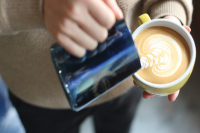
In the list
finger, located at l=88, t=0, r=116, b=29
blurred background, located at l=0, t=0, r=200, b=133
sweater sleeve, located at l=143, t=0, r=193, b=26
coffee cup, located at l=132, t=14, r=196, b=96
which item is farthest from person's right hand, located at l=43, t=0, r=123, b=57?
blurred background, located at l=0, t=0, r=200, b=133

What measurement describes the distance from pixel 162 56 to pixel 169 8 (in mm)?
155

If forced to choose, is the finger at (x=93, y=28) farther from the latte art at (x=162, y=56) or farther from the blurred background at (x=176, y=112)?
the blurred background at (x=176, y=112)

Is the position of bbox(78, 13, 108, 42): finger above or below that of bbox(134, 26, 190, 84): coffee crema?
above

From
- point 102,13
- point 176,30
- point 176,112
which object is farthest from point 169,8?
point 176,112

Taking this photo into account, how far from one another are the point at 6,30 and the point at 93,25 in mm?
202

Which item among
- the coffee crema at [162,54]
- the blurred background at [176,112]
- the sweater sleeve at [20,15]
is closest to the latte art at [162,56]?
the coffee crema at [162,54]

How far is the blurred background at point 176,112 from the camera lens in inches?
35.6

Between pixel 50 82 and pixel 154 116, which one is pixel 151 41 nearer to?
pixel 50 82

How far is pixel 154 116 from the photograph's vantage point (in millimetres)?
936

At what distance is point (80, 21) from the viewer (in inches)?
9.6

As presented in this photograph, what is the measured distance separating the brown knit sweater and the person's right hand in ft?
0.17

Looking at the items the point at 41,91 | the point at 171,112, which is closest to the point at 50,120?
the point at 41,91

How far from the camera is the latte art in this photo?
37 centimetres

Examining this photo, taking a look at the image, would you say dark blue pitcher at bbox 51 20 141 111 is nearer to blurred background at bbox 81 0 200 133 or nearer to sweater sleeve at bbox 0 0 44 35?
sweater sleeve at bbox 0 0 44 35
